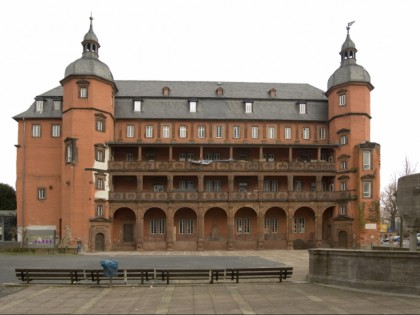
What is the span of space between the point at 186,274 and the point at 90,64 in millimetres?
38454

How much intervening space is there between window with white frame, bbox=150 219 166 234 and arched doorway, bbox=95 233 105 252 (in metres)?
6.93

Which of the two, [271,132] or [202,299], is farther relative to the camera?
[271,132]

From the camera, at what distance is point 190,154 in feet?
205

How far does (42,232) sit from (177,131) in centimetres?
1899

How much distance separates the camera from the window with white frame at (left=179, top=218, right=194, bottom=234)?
6097 centimetres

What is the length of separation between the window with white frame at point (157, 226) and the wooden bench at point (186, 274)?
3744cm

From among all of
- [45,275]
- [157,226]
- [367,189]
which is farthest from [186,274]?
[367,189]

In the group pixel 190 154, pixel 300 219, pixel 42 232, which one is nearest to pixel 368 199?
pixel 300 219

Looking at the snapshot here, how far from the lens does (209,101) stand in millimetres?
64688

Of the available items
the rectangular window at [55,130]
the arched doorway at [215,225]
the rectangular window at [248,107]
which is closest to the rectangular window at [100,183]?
the rectangular window at [55,130]

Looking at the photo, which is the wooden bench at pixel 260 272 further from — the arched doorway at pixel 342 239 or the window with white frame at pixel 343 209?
the window with white frame at pixel 343 209

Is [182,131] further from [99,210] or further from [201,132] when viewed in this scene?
[99,210]

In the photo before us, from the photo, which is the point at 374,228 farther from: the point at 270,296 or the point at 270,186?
the point at 270,296

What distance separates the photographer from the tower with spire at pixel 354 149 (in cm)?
5697
